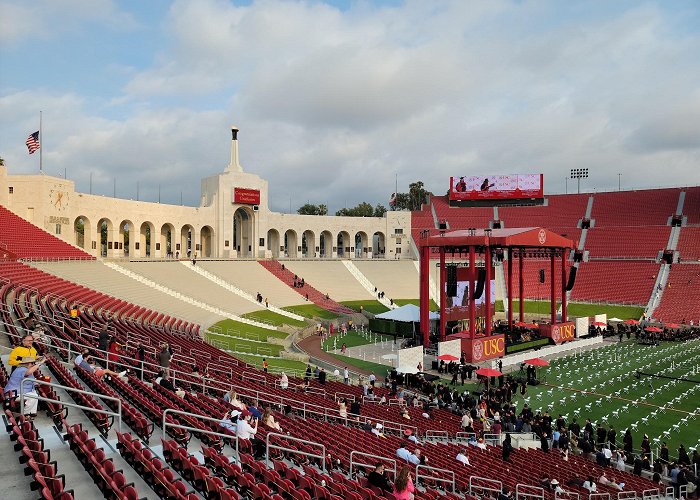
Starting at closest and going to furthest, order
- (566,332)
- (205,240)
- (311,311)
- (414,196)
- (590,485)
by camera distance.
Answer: (590,485)
(566,332)
(311,311)
(205,240)
(414,196)

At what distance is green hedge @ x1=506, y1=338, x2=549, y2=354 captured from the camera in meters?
33.1

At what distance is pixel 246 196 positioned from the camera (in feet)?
194

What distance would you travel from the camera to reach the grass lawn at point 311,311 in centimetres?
4481

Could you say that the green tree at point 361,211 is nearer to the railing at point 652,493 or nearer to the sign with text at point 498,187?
the sign with text at point 498,187

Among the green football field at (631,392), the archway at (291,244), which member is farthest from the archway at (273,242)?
the green football field at (631,392)

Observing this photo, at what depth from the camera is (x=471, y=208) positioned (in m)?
71.1

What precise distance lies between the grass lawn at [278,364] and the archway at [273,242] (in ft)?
118

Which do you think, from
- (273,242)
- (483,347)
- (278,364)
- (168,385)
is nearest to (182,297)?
(278,364)

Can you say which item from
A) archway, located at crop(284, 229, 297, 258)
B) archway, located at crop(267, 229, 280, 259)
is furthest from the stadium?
archway, located at crop(267, 229, 280, 259)

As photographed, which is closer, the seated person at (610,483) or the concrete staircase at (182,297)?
the seated person at (610,483)

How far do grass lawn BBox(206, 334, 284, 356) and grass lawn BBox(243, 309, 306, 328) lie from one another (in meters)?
6.18

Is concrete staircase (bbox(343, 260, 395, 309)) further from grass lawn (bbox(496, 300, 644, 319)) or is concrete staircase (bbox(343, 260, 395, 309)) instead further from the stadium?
grass lawn (bbox(496, 300, 644, 319))

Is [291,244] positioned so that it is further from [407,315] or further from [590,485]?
[590,485]

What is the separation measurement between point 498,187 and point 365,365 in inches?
1816
